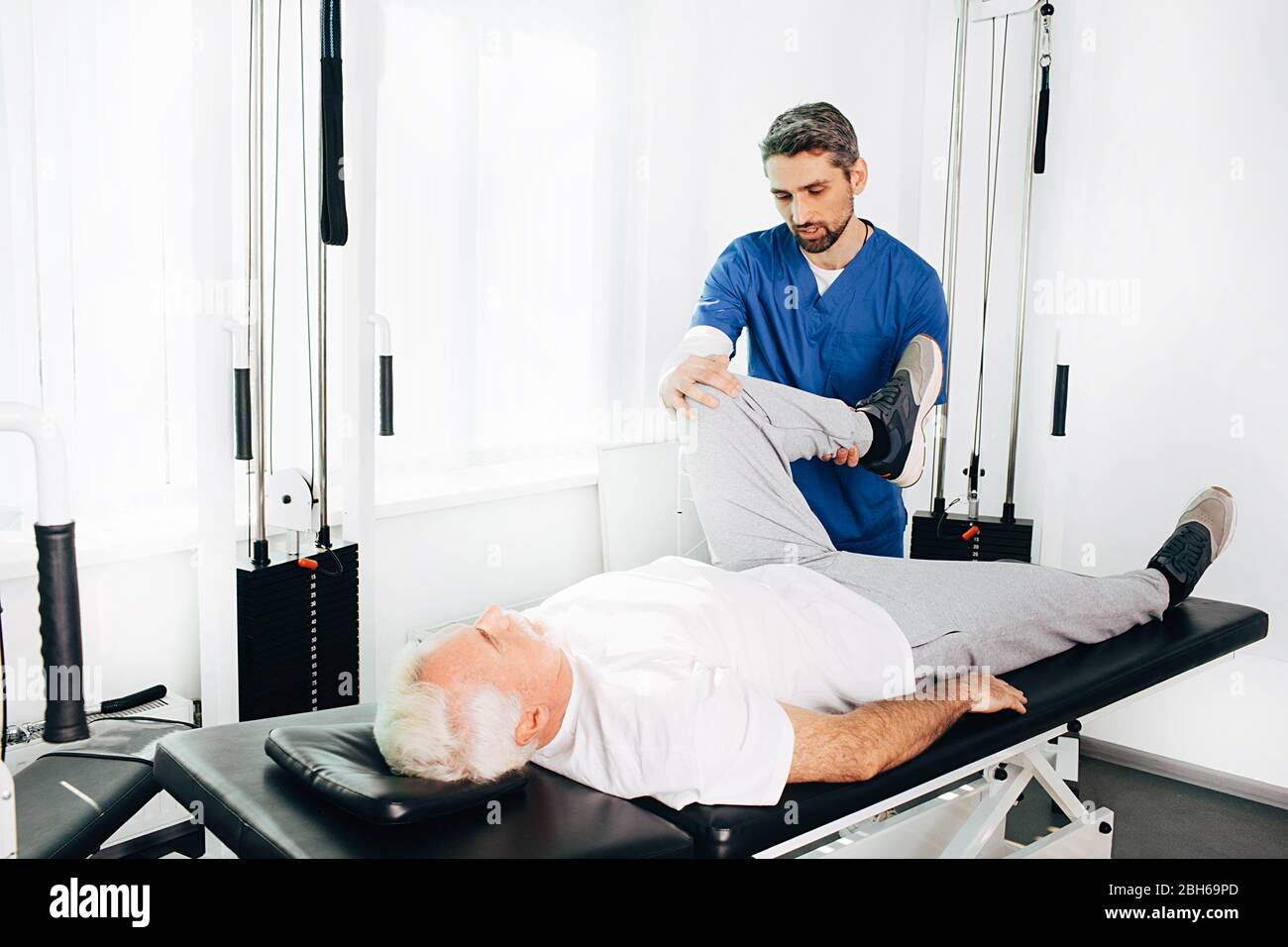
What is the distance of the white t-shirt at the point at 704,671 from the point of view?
1500mm

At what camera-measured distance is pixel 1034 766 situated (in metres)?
2.13

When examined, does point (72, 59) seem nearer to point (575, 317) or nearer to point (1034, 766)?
point (575, 317)

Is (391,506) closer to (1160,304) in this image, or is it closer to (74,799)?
(74,799)

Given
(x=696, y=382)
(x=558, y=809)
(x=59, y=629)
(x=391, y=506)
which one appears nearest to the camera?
(x=59, y=629)

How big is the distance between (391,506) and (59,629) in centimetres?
168

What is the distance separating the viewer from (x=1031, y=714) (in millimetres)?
1815

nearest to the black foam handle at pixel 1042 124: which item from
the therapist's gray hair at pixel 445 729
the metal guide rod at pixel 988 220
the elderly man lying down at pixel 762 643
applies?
the metal guide rod at pixel 988 220

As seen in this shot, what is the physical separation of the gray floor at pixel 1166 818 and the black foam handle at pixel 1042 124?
1.68 m

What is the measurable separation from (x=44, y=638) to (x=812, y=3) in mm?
3101

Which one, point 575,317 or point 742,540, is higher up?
point 575,317

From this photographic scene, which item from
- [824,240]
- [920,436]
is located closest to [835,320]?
[824,240]

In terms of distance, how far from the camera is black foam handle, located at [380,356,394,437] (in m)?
2.44

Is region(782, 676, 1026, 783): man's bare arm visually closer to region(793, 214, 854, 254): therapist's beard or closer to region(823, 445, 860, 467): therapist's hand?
region(823, 445, 860, 467): therapist's hand
